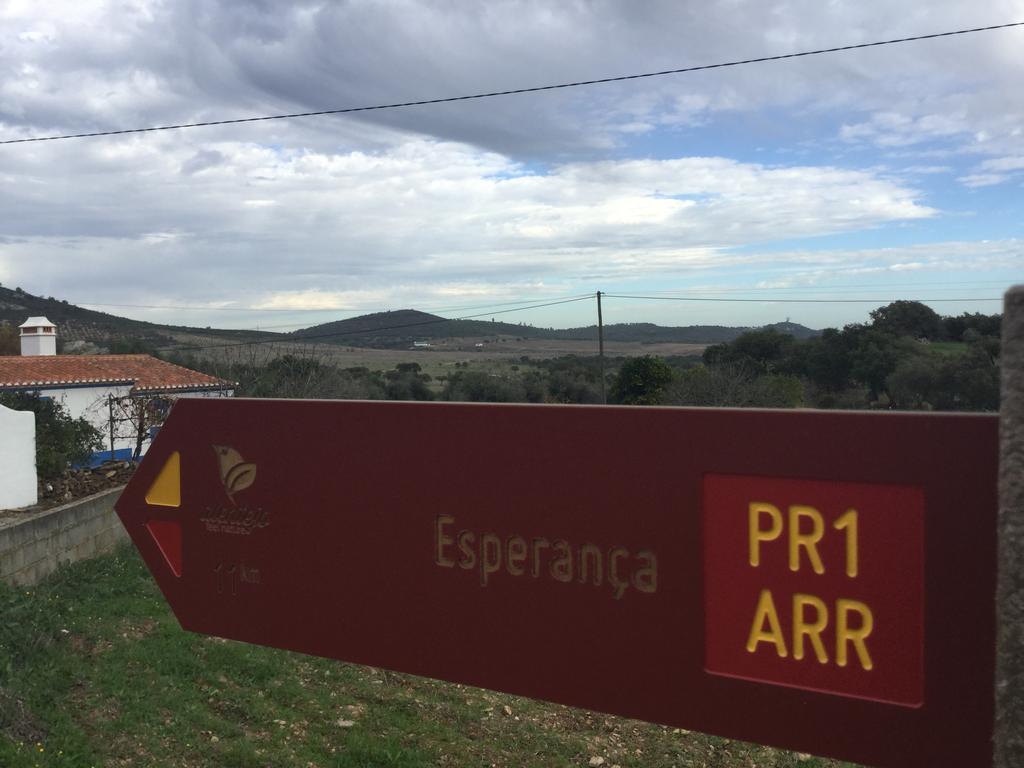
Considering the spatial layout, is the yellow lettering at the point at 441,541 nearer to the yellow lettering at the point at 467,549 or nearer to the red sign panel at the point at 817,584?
the yellow lettering at the point at 467,549

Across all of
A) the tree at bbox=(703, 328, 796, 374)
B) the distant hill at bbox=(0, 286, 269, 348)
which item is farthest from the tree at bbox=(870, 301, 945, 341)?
the distant hill at bbox=(0, 286, 269, 348)

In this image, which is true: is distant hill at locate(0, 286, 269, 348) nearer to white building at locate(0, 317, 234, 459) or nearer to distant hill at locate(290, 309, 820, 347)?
distant hill at locate(290, 309, 820, 347)

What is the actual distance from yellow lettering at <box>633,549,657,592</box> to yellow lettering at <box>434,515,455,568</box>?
0.42m

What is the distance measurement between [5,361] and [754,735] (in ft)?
82.3

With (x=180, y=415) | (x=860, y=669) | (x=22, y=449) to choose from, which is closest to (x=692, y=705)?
(x=860, y=669)

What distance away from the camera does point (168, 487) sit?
2.26 meters

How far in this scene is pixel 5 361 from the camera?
2270 centimetres

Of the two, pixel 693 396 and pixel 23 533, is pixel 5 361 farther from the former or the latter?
pixel 693 396

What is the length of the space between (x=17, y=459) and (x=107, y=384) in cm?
1199

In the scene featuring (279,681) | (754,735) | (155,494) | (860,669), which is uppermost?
(155,494)

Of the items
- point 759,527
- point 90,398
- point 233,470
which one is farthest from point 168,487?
point 90,398

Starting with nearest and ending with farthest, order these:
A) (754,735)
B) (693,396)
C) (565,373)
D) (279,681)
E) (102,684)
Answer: (754,735) → (102,684) → (279,681) → (693,396) → (565,373)

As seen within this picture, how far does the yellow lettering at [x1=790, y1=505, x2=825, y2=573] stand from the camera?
1.41 metres

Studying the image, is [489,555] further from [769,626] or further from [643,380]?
[643,380]
